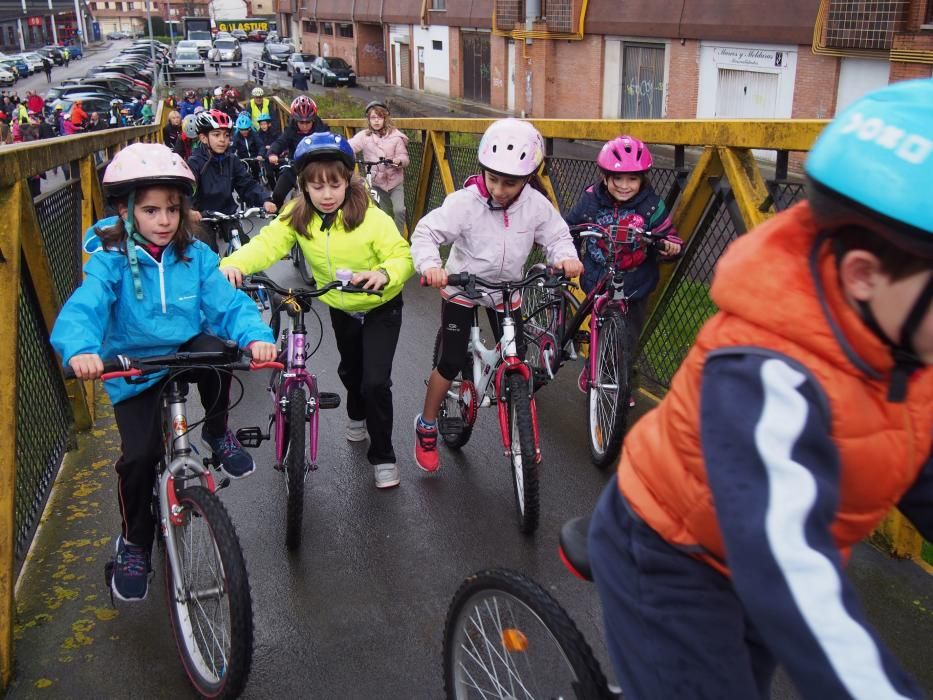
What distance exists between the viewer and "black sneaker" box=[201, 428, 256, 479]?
4.00m

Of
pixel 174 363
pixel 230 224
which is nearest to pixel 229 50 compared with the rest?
pixel 230 224

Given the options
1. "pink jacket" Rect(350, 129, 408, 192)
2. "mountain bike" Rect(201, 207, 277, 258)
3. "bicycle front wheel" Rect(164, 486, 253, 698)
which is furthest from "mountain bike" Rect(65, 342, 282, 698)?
"pink jacket" Rect(350, 129, 408, 192)

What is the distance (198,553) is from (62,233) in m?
3.23

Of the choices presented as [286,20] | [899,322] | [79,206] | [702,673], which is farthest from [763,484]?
[286,20]

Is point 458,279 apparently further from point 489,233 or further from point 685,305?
point 685,305

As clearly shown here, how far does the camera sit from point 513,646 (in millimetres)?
2418

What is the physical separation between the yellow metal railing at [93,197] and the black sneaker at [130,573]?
1.22 ft

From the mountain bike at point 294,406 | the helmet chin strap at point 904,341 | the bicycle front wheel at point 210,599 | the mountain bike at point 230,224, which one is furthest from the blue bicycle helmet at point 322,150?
the helmet chin strap at point 904,341

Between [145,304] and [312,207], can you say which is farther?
[312,207]

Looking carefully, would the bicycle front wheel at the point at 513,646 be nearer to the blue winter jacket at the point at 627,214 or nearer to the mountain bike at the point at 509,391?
the mountain bike at the point at 509,391

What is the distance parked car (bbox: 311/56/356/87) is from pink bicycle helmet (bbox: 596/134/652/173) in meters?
51.5

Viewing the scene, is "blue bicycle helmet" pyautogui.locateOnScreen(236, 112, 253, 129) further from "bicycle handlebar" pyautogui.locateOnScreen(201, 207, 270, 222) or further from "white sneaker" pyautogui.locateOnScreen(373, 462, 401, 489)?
"white sneaker" pyautogui.locateOnScreen(373, 462, 401, 489)

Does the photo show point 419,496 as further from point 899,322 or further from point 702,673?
point 899,322

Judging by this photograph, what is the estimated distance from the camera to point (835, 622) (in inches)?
54.7
